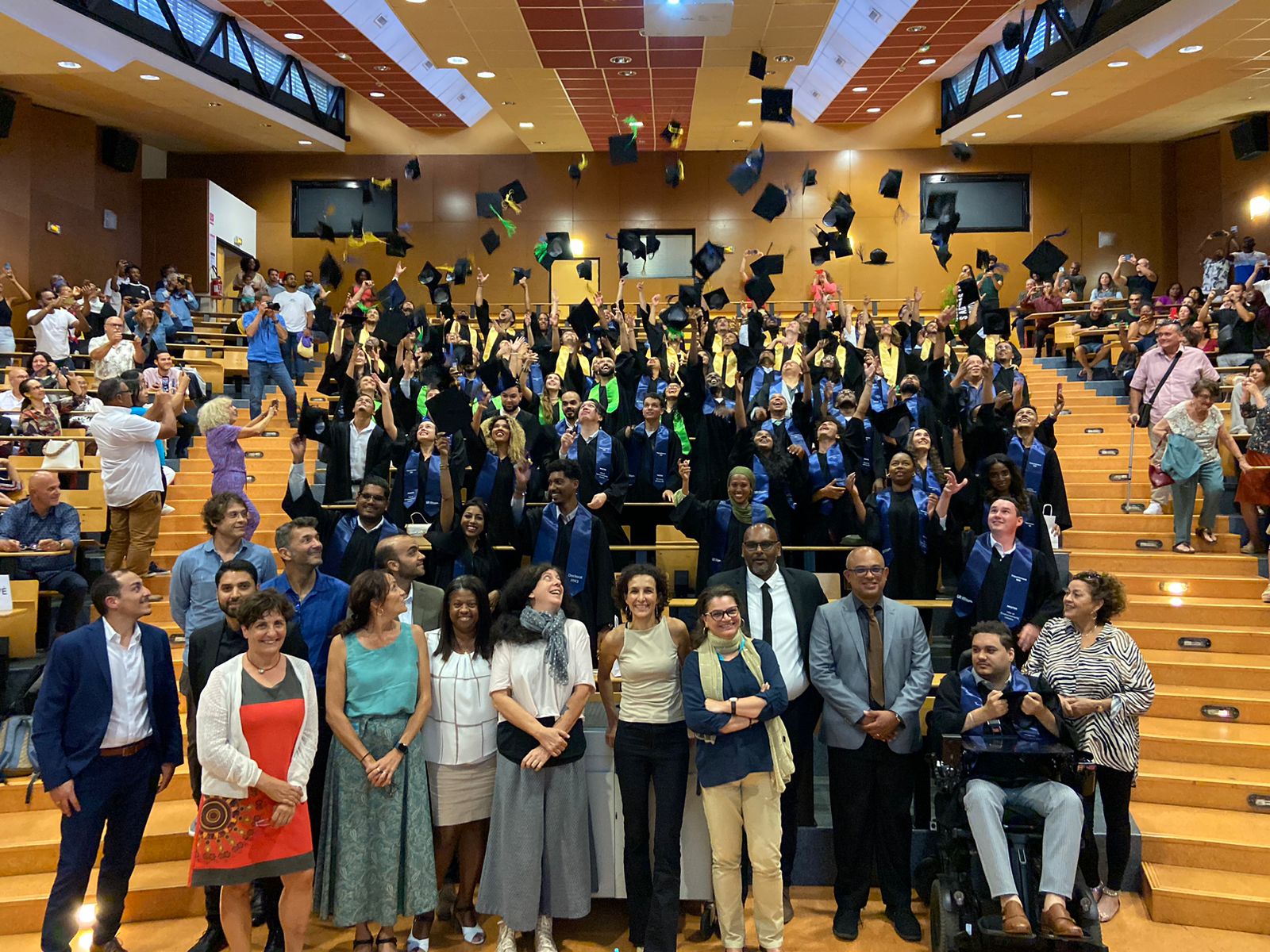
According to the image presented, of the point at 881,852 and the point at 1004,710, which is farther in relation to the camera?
the point at 881,852

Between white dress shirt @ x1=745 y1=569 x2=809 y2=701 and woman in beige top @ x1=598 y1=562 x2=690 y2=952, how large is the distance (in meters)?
0.42

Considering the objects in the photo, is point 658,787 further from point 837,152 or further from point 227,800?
point 837,152

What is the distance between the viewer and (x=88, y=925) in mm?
3762

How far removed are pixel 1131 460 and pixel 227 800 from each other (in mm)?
6218

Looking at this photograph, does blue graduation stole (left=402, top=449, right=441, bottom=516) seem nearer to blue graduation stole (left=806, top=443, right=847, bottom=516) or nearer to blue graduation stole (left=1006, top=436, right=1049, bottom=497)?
blue graduation stole (left=806, top=443, right=847, bottom=516)

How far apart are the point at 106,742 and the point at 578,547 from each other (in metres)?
2.24

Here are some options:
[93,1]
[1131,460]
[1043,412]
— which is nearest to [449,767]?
[1131,460]

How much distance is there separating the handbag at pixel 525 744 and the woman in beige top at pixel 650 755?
0.49ft

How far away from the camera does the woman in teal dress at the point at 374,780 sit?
3652 millimetres

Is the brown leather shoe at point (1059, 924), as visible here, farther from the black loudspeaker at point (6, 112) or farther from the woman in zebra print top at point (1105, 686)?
the black loudspeaker at point (6, 112)

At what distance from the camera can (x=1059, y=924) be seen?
337cm

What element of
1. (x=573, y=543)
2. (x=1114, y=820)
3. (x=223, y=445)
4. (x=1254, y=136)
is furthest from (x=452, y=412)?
(x=1254, y=136)

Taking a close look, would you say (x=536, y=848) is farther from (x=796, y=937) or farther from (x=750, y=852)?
(x=796, y=937)

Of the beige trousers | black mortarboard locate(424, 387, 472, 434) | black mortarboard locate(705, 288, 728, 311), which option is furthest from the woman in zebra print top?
A: black mortarboard locate(705, 288, 728, 311)
